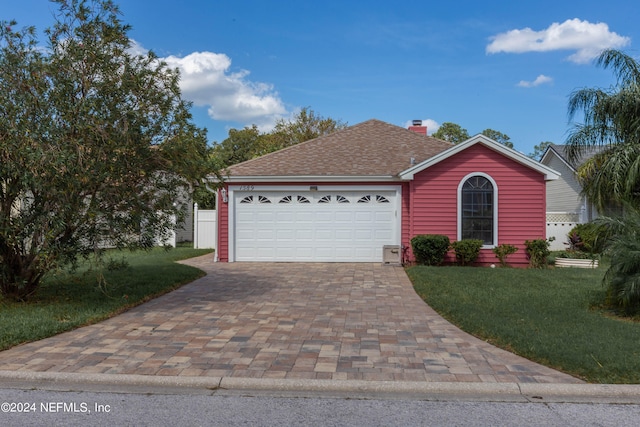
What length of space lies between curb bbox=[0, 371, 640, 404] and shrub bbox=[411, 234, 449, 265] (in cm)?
859

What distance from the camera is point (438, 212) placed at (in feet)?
44.9

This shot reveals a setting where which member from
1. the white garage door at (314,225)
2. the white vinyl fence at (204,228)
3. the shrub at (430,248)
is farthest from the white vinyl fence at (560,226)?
the white vinyl fence at (204,228)

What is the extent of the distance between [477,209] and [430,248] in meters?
1.93

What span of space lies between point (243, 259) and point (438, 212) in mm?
6056

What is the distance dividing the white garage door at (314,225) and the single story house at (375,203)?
0.03 metres

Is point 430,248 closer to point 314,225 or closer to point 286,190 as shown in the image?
point 314,225

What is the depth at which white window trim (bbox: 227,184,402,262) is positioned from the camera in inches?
564

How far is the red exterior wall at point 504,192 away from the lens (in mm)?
13516

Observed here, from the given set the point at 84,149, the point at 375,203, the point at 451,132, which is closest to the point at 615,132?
the point at 375,203

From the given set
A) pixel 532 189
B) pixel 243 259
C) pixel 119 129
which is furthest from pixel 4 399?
pixel 532 189

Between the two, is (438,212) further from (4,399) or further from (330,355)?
(4,399)

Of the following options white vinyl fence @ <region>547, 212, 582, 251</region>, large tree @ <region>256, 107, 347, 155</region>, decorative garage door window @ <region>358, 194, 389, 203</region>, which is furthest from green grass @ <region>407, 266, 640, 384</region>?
large tree @ <region>256, 107, 347, 155</region>

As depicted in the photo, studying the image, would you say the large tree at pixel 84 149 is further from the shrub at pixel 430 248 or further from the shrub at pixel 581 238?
the shrub at pixel 581 238

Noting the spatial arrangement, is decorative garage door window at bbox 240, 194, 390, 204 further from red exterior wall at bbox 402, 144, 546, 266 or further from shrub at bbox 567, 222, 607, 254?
shrub at bbox 567, 222, 607, 254
